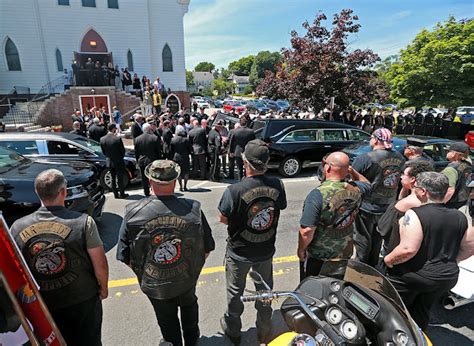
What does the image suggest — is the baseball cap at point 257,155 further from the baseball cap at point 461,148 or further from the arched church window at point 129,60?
the arched church window at point 129,60

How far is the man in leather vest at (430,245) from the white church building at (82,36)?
79.8ft

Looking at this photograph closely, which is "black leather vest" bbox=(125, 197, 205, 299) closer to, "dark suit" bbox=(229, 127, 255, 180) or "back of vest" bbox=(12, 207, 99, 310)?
"back of vest" bbox=(12, 207, 99, 310)

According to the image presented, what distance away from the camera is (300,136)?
30.3 feet

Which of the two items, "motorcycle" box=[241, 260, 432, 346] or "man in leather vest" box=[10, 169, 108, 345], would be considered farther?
"man in leather vest" box=[10, 169, 108, 345]

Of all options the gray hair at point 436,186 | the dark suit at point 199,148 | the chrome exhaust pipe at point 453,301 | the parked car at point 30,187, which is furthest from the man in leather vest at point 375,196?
the dark suit at point 199,148

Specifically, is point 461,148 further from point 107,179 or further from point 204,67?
point 204,67

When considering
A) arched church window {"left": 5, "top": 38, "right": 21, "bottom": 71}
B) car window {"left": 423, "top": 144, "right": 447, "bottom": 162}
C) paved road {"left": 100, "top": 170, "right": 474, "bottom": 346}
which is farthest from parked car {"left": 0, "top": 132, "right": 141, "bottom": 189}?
arched church window {"left": 5, "top": 38, "right": 21, "bottom": 71}

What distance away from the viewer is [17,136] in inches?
282

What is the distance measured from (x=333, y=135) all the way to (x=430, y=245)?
7.55 meters

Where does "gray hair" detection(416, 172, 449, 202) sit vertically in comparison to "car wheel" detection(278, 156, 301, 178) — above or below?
above

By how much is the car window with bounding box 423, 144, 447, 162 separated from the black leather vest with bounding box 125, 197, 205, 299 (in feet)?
24.1

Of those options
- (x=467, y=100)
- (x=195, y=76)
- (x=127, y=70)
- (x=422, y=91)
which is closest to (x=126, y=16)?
(x=127, y=70)

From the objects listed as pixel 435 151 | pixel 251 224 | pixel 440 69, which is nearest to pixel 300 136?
pixel 435 151

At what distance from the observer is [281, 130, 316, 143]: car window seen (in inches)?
359
